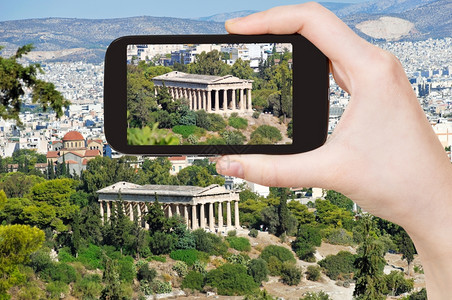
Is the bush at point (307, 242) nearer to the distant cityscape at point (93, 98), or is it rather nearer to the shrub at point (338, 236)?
the shrub at point (338, 236)

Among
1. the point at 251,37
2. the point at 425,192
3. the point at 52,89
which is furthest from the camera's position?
the point at 52,89

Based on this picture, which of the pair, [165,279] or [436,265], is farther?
[165,279]

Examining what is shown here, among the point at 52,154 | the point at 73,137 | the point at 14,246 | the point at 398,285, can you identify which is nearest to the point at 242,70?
the point at 14,246

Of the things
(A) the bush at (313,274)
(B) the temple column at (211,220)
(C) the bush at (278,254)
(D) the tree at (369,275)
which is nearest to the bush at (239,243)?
(C) the bush at (278,254)

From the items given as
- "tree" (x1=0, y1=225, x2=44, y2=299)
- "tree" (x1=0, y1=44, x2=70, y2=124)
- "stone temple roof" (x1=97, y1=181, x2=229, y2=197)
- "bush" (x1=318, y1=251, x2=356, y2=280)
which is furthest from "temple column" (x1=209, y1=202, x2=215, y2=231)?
"tree" (x1=0, y1=44, x2=70, y2=124)

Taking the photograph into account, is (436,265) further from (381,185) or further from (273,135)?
(273,135)

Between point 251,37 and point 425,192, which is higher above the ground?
point 251,37

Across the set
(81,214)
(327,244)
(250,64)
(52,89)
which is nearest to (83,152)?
(81,214)
